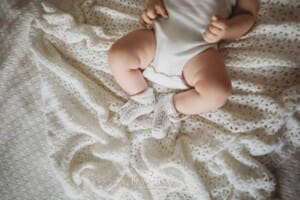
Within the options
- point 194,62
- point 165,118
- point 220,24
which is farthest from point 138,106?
point 220,24

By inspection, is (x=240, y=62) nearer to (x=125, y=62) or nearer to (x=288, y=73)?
(x=288, y=73)

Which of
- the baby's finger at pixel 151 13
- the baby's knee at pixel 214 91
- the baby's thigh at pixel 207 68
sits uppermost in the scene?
the baby's finger at pixel 151 13

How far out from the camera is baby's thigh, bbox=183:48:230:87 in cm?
94

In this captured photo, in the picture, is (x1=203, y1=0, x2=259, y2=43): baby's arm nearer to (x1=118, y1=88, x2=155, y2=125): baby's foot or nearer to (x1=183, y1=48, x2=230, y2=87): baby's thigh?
(x1=183, y1=48, x2=230, y2=87): baby's thigh

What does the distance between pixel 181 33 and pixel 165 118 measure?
0.22 meters

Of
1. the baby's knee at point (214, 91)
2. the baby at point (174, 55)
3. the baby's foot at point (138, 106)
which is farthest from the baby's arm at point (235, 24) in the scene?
the baby's foot at point (138, 106)

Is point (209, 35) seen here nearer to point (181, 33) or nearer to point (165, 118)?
point (181, 33)

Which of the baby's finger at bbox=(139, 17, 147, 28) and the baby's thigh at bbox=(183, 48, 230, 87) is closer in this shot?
the baby's thigh at bbox=(183, 48, 230, 87)

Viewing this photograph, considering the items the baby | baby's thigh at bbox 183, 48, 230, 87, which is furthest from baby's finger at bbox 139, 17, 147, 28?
baby's thigh at bbox 183, 48, 230, 87

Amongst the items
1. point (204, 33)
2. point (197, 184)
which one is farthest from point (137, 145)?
point (204, 33)

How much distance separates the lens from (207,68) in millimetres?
951

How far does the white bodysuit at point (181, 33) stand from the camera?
989 millimetres

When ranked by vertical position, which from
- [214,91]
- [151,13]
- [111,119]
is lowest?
[111,119]

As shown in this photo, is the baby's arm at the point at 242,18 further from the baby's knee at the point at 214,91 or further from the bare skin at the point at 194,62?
the baby's knee at the point at 214,91
